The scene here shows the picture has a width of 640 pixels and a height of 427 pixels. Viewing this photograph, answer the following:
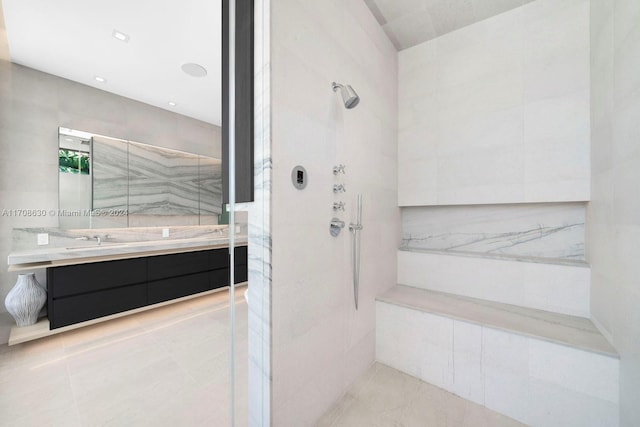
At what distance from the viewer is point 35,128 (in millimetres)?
2150

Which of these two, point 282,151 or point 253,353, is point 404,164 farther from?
point 253,353

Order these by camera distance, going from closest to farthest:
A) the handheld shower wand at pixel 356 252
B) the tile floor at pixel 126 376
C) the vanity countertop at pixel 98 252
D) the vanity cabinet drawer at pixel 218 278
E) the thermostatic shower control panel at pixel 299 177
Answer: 1. the thermostatic shower control panel at pixel 299 177
2. the tile floor at pixel 126 376
3. the handheld shower wand at pixel 356 252
4. the vanity countertop at pixel 98 252
5. the vanity cabinet drawer at pixel 218 278

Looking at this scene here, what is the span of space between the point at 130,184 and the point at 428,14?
11.5ft

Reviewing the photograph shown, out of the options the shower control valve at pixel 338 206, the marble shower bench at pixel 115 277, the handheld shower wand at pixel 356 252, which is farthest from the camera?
the marble shower bench at pixel 115 277

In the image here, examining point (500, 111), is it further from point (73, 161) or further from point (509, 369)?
point (73, 161)

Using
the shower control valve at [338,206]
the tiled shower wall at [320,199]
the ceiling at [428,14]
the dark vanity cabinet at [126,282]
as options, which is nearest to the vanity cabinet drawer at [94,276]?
the dark vanity cabinet at [126,282]

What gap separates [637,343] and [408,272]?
1322 millimetres

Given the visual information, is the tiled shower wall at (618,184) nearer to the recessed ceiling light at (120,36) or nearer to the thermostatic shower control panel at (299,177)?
the thermostatic shower control panel at (299,177)

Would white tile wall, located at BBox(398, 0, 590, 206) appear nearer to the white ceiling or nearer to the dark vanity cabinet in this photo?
the white ceiling

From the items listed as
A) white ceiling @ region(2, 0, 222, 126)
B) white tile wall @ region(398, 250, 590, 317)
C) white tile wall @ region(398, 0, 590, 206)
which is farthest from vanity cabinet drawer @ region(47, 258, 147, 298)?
white tile wall @ region(398, 0, 590, 206)

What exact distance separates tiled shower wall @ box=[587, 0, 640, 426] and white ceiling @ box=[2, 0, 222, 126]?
205cm

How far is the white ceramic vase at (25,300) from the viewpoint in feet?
6.21

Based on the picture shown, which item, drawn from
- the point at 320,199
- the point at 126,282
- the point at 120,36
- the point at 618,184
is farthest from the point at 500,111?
the point at 126,282

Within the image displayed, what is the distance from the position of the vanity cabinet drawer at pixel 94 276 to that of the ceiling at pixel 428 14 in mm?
3236
